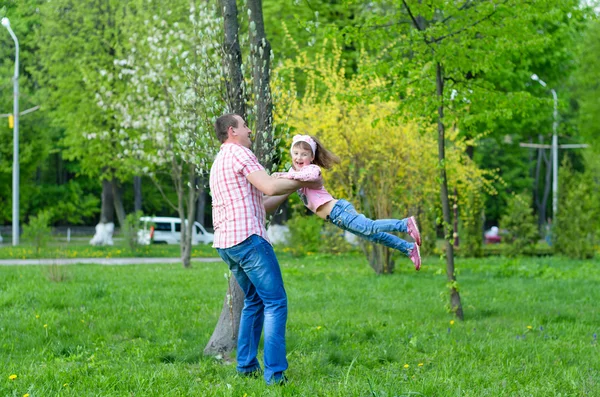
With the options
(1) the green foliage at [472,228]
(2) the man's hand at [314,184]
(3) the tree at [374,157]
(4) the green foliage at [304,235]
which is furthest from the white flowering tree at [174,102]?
(1) the green foliage at [472,228]

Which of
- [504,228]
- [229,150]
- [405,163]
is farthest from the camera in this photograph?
[504,228]

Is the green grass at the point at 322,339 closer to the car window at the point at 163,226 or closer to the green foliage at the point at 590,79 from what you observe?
the green foliage at the point at 590,79

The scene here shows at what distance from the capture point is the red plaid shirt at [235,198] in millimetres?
4793

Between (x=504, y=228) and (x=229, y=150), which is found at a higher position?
(x=229, y=150)

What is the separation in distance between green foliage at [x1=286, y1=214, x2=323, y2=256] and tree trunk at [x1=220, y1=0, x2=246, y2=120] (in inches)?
582

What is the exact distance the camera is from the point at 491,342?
669 centimetres

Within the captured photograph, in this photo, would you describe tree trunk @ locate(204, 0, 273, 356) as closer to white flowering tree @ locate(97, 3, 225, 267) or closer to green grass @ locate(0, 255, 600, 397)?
white flowering tree @ locate(97, 3, 225, 267)

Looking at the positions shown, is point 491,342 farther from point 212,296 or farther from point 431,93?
point 212,296

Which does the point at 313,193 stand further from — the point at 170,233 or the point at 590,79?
the point at 170,233

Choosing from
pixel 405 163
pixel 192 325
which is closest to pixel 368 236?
pixel 192 325

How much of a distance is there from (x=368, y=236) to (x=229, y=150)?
1153mm

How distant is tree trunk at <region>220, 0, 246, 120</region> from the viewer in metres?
6.16

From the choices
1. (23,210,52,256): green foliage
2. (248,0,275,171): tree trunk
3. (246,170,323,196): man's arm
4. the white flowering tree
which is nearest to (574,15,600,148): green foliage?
the white flowering tree

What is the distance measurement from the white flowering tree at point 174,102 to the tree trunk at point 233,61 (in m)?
0.11
